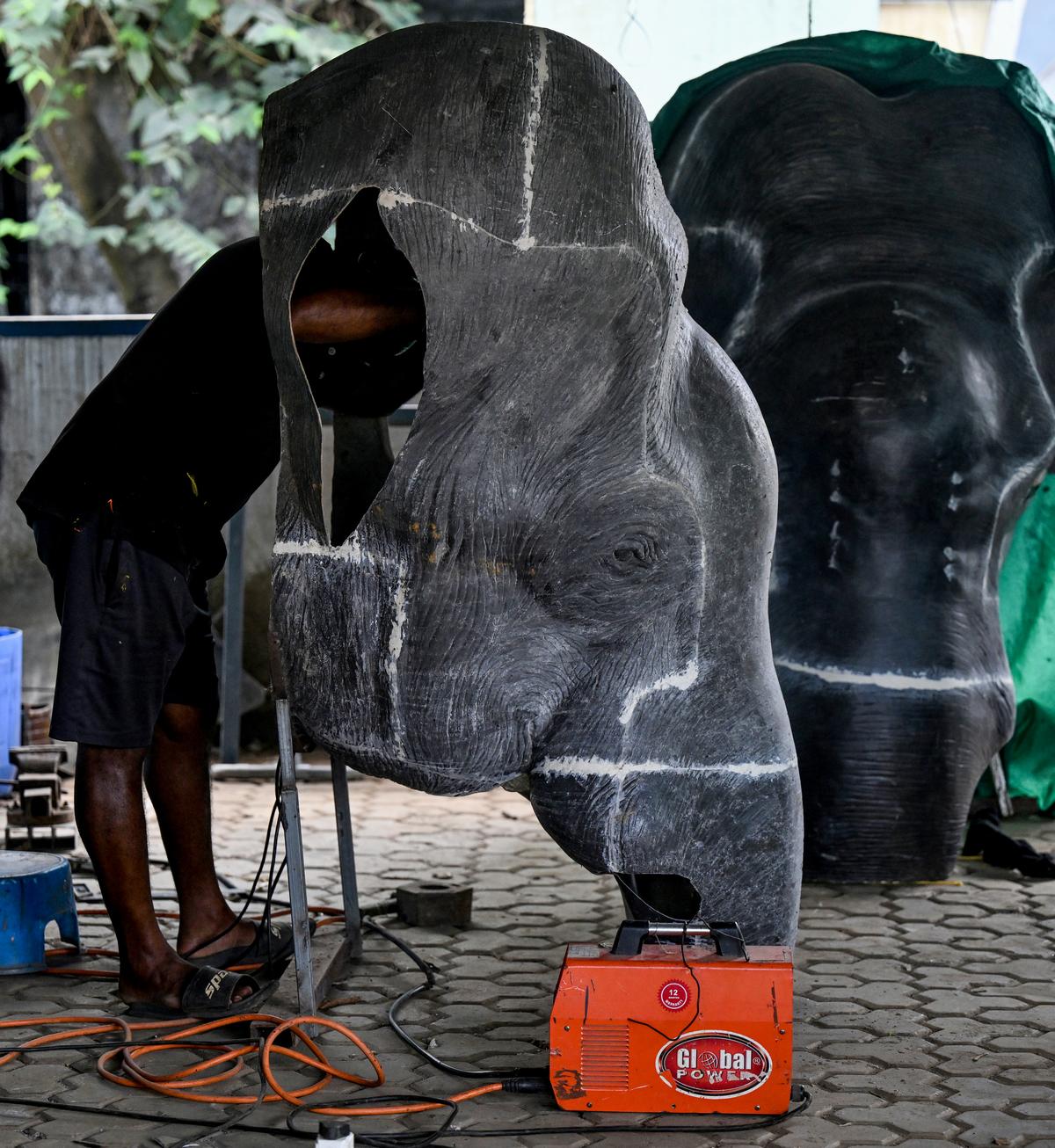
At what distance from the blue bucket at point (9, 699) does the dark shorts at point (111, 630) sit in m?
2.59

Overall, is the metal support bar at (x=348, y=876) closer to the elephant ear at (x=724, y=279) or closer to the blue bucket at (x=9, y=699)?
the elephant ear at (x=724, y=279)

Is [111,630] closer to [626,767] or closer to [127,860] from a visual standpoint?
[127,860]

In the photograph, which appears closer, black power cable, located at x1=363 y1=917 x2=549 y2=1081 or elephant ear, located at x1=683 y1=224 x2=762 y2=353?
black power cable, located at x1=363 y1=917 x2=549 y2=1081

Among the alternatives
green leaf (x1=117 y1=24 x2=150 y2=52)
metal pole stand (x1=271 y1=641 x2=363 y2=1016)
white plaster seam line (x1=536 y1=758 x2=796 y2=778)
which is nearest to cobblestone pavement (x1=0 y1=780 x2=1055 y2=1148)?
metal pole stand (x1=271 y1=641 x2=363 y2=1016)

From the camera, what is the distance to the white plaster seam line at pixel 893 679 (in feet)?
15.2

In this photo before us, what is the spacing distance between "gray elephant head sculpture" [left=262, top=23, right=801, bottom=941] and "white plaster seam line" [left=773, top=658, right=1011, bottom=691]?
1.48 meters

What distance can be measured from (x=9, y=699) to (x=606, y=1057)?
151 inches

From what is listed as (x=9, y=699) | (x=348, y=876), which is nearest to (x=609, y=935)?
(x=348, y=876)

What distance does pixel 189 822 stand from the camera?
3873 mm

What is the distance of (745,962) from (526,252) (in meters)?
1.37

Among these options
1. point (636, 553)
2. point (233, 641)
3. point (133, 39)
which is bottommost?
point (233, 641)

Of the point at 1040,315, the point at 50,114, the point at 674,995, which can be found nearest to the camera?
the point at 674,995

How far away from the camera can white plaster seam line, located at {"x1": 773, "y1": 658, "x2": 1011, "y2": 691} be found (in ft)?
15.2

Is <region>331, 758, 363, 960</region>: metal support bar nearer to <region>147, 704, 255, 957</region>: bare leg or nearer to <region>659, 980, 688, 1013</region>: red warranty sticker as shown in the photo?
<region>147, 704, 255, 957</region>: bare leg
